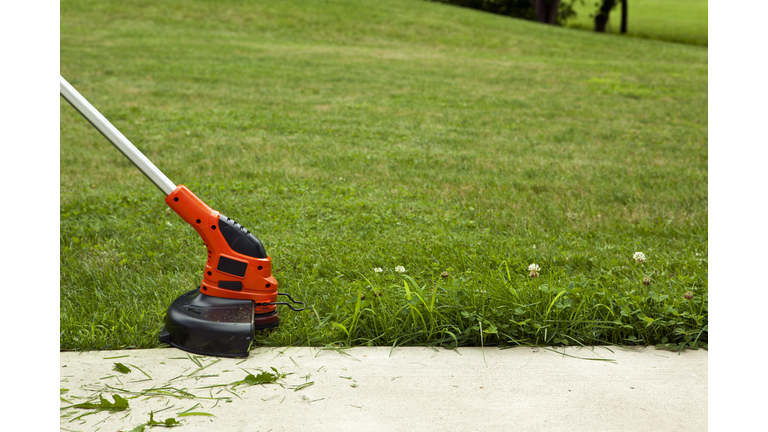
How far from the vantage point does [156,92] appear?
10.1 m

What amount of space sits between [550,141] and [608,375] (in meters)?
5.43

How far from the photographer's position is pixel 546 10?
37406 millimetres

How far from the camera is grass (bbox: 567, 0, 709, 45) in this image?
35144mm

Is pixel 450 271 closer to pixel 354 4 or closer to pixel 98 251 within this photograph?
pixel 98 251

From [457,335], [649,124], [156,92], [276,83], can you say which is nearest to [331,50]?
[276,83]

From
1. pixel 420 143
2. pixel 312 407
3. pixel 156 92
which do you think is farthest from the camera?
pixel 156 92

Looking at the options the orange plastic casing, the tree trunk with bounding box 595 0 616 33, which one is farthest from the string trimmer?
the tree trunk with bounding box 595 0 616 33

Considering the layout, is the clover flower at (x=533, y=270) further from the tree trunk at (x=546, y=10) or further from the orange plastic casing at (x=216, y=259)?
the tree trunk at (x=546, y=10)

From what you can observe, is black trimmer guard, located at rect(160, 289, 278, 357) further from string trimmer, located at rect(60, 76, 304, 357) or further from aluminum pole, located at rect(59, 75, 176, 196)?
aluminum pole, located at rect(59, 75, 176, 196)

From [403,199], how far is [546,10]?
36.6 metres

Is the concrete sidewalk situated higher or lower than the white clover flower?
lower

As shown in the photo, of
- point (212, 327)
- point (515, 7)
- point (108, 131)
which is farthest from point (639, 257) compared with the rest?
point (515, 7)

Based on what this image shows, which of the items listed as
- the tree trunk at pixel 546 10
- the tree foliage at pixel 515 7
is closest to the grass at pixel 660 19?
the tree foliage at pixel 515 7

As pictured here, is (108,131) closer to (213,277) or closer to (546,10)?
(213,277)
